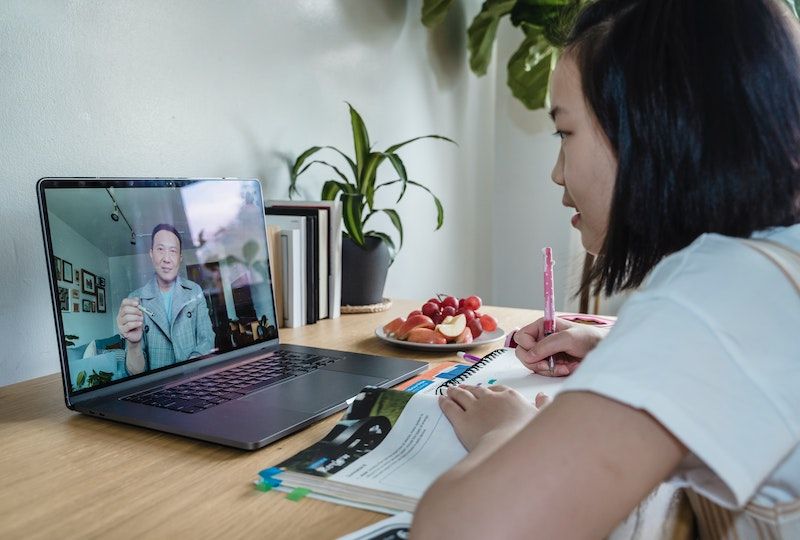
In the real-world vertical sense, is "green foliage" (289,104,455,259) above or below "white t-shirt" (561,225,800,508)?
above

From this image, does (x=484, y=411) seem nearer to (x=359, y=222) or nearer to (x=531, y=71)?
(x=359, y=222)

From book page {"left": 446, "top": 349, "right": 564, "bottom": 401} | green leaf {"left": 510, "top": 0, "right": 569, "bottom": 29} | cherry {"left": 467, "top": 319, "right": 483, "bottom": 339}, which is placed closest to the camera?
book page {"left": 446, "top": 349, "right": 564, "bottom": 401}

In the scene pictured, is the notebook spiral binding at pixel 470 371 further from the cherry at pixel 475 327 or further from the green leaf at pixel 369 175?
the green leaf at pixel 369 175

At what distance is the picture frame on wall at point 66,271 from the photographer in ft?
2.70

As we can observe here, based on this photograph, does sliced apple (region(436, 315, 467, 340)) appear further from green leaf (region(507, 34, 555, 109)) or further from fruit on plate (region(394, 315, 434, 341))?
green leaf (region(507, 34, 555, 109))

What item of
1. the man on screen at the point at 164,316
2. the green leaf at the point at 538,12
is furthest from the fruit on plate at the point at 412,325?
the green leaf at the point at 538,12

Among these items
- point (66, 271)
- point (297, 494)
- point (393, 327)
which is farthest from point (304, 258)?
point (297, 494)

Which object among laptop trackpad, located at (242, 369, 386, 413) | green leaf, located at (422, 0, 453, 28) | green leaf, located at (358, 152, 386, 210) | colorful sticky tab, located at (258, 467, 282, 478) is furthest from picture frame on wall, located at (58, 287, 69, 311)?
green leaf, located at (422, 0, 453, 28)

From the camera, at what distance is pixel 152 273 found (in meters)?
0.93

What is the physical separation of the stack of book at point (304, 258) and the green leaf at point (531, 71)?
3.58 ft

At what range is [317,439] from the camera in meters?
0.75

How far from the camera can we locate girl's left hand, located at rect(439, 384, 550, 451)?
675mm

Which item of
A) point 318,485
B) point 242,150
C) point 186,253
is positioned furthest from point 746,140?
point 242,150

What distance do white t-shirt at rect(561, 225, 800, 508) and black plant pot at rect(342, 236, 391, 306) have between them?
3.43ft
